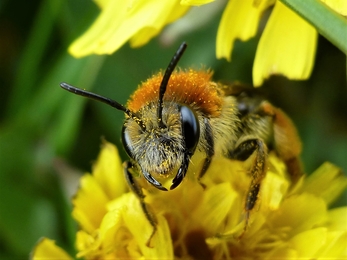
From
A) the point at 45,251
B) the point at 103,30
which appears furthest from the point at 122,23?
the point at 45,251

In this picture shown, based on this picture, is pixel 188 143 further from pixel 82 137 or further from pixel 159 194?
pixel 82 137

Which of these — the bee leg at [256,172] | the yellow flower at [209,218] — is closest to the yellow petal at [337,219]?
the yellow flower at [209,218]

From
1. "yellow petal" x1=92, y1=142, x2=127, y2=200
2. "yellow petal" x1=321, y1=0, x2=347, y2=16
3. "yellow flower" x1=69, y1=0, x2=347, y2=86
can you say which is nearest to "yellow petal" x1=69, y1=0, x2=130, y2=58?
"yellow flower" x1=69, y1=0, x2=347, y2=86

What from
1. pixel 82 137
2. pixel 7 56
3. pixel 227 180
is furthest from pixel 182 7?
pixel 7 56

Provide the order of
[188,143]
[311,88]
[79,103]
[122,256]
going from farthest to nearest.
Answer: [311,88] < [79,103] < [122,256] < [188,143]

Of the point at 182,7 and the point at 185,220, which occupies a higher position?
the point at 182,7

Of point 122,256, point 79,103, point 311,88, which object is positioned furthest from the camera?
point 311,88

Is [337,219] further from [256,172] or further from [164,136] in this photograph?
[164,136]
